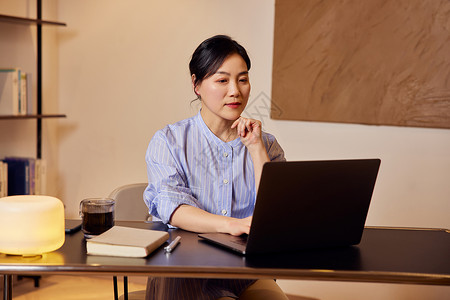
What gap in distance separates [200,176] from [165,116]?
176 cm

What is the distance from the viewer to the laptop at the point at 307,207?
1.29 meters

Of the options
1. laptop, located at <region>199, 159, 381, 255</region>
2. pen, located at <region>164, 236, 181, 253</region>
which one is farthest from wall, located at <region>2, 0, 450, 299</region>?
pen, located at <region>164, 236, 181, 253</region>

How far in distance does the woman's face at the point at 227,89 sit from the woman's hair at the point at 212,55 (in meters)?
0.02

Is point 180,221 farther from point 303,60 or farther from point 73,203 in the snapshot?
point 73,203

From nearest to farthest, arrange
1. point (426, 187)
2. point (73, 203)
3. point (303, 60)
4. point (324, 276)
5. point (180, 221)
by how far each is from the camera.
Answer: point (324, 276) < point (180, 221) < point (426, 187) < point (303, 60) < point (73, 203)

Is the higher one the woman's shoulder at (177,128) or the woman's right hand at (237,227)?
the woman's shoulder at (177,128)

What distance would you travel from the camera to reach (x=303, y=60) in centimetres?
315

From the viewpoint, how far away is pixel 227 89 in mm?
1891

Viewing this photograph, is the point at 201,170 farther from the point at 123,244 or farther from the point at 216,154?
the point at 123,244

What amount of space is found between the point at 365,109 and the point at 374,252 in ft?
5.63

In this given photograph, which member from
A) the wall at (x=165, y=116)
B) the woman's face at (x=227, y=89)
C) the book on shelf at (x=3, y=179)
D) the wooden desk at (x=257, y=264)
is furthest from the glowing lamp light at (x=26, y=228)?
the wall at (x=165, y=116)

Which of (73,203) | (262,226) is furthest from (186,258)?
(73,203)

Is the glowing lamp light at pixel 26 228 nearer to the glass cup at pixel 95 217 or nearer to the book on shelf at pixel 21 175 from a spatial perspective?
the glass cup at pixel 95 217

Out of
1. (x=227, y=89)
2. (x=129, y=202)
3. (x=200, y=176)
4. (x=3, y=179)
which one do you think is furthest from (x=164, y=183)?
(x=3, y=179)
